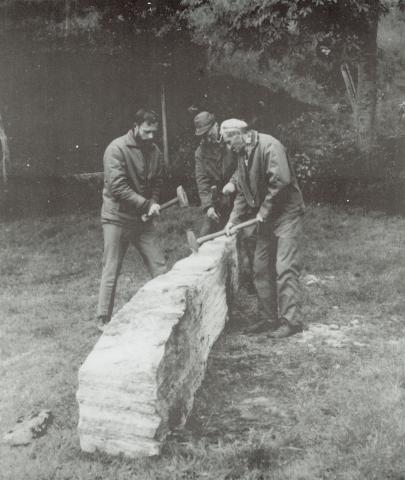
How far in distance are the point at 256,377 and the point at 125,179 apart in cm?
236

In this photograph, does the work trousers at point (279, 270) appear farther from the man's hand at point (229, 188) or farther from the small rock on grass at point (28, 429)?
the small rock on grass at point (28, 429)

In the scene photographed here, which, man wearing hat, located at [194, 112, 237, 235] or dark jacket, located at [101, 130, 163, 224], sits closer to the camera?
dark jacket, located at [101, 130, 163, 224]

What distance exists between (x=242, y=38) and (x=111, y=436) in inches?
343

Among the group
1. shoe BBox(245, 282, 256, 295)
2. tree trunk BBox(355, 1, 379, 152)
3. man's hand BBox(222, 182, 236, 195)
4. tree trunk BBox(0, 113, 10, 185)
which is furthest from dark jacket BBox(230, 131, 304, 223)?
tree trunk BBox(0, 113, 10, 185)

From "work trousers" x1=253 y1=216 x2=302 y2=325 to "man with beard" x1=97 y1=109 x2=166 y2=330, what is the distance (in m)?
1.05

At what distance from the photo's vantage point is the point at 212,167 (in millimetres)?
7605

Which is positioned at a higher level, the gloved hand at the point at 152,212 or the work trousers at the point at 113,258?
the gloved hand at the point at 152,212

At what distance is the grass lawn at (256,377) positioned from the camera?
3.75 m

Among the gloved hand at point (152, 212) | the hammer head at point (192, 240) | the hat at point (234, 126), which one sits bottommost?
the hammer head at point (192, 240)

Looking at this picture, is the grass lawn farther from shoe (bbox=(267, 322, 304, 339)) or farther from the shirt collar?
the shirt collar

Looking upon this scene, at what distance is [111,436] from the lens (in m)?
3.81

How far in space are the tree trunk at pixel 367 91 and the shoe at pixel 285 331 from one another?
7.21 meters

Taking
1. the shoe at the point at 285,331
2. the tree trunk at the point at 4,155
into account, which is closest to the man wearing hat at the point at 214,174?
the shoe at the point at 285,331

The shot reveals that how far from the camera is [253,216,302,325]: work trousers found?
601 centimetres
